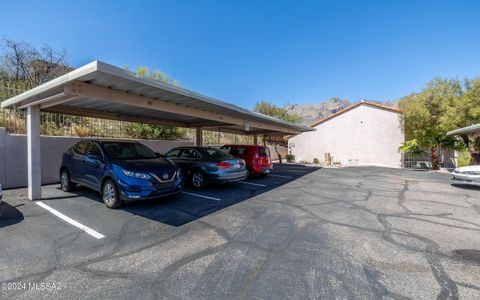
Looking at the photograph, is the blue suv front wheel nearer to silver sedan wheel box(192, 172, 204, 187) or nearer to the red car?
silver sedan wheel box(192, 172, 204, 187)

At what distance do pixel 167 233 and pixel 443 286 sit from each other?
395cm

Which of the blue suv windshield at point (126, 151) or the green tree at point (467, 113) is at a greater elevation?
the green tree at point (467, 113)

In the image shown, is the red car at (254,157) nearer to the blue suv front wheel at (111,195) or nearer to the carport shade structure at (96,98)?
the carport shade structure at (96,98)

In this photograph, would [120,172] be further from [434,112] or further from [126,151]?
[434,112]

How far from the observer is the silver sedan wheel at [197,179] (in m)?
8.23

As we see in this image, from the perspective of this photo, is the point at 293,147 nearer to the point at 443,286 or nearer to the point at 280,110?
the point at 280,110

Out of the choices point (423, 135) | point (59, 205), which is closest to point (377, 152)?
point (423, 135)

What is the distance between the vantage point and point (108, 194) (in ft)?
18.6

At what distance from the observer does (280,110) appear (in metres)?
37.8

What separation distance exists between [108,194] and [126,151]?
4.26ft

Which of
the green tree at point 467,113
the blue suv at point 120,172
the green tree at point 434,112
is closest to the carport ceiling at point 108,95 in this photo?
the blue suv at point 120,172

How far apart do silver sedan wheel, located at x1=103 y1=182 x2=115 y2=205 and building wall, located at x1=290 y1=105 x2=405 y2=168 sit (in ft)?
64.9

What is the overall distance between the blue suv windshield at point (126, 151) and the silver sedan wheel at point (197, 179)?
74.0 inches

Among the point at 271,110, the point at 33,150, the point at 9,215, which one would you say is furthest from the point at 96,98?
the point at 271,110
